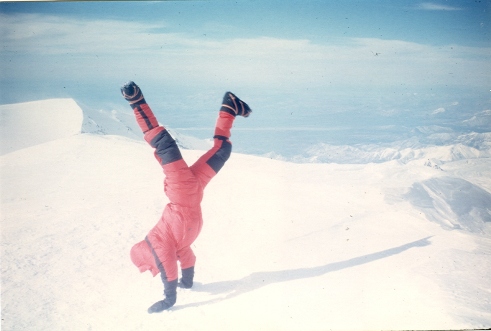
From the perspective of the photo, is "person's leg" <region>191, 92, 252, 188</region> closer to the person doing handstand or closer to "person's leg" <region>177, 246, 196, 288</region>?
the person doing handstand

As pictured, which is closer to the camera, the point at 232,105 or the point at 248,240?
the point at 232,105

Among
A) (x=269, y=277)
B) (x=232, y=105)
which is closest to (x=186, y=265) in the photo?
(x=269, y=277)

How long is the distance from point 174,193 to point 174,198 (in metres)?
0.03

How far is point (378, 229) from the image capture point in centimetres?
232

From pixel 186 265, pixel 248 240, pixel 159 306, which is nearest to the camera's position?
pixel 159 306

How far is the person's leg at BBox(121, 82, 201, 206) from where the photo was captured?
1.62 m

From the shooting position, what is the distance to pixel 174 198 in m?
1.74

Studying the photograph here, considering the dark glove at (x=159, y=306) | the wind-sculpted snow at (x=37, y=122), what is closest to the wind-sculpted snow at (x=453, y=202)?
the dark glove at (x=159, y=306)

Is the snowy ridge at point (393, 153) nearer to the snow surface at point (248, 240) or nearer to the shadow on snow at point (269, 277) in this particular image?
the snow surface at point (248, 240)

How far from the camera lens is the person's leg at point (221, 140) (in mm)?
1770

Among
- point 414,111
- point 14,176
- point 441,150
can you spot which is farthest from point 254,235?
point 441,150

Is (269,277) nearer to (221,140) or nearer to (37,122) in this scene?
(221,140)

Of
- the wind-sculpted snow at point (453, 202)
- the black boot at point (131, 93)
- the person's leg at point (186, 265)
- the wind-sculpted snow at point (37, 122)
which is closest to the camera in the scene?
the black boot at point (131, 93)

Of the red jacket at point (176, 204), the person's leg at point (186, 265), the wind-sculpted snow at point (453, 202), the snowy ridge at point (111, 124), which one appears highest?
the snowy ridge at point (111, 124)
